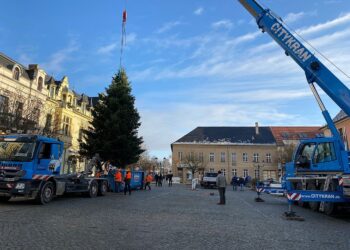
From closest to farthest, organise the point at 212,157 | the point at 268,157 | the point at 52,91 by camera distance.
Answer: the point at 52,91 < the point at 268,157 < the point at 212,157

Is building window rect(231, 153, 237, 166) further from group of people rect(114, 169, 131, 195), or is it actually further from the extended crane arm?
the extended crane arm

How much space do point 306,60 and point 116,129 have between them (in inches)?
759

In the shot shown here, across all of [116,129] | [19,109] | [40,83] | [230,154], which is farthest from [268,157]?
[19,109]

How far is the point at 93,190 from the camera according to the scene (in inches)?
840

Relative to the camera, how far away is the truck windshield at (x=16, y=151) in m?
15.4

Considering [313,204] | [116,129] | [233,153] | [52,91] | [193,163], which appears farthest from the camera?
[233,153]

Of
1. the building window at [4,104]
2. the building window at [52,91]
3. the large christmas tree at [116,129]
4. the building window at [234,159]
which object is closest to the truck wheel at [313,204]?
the large christmas tree at [116,129]

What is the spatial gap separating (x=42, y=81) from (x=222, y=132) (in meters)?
47.9

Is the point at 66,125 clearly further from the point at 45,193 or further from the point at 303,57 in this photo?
the point at 303,57

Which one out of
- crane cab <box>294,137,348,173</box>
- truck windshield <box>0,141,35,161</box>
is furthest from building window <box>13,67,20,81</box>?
crane cab <box>294,137,348,173</box>

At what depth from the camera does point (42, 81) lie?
38.9m

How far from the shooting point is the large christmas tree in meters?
30.8

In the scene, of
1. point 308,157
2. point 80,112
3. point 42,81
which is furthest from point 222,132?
point 308,157

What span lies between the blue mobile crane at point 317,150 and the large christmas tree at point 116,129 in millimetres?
17723
